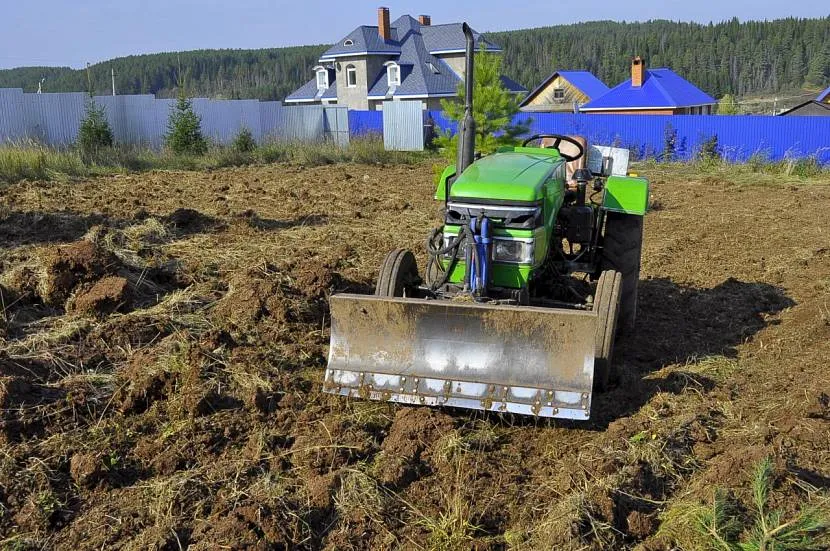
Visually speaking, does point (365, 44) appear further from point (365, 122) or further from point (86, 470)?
point (86, 470)

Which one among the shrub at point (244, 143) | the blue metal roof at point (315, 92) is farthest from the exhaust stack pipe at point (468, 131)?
the blue metal roof at point (315, 92)

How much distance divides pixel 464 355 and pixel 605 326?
962 mm

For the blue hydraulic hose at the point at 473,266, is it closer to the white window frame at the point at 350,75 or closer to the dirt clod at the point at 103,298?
the dirt clod at the point at 103,298

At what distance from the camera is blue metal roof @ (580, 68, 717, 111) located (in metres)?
39.2

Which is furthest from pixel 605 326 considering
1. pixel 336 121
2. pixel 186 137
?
pixel 336 121

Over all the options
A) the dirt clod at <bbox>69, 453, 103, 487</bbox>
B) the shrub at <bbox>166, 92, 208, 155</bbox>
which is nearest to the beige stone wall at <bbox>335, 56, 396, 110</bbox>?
the shrub at <bbox>166, 92, 208, 155</bbox>

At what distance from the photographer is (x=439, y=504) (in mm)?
3840

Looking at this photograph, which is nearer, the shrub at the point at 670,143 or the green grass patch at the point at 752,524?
the green grass patch at the point at 752,524

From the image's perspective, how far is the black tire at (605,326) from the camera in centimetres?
491

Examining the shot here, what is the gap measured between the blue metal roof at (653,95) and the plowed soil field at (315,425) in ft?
107

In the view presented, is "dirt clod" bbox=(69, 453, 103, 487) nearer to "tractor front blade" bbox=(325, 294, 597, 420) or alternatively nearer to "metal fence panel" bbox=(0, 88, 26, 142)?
"tractor front blade" bbox=(325, 294, 597, 420)

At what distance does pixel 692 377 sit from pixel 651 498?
5.49 feet

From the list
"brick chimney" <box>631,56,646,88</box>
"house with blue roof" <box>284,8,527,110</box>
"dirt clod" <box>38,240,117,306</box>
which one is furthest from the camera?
"house with blue roof" <box>284,8,527,110</box>

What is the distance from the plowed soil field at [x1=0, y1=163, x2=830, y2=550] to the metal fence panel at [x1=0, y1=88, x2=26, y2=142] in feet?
45.7
